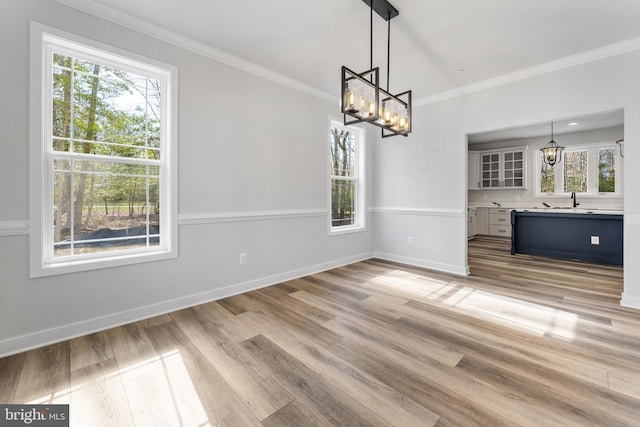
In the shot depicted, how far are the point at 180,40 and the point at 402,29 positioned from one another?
2.22m

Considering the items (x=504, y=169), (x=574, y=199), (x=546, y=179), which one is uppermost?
(x=504, y=169)

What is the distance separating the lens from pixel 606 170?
622 centimetres

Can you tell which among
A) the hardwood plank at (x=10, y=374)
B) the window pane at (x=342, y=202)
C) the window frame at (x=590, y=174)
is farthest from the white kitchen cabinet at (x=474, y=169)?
the hardwood plank at (x=10, y=374)

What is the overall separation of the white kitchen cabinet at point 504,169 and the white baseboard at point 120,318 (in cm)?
680

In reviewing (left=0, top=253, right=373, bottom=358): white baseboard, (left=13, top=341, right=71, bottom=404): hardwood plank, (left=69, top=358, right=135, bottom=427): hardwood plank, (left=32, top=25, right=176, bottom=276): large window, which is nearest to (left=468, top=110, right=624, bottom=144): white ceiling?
(left=0, top=253, right=373, bottom=358): white baseboard

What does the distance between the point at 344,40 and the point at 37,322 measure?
3689 millimetres

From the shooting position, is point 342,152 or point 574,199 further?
point 574,199

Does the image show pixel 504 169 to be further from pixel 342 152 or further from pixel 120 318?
pixel 120 318

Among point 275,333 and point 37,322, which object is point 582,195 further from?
point 37,322

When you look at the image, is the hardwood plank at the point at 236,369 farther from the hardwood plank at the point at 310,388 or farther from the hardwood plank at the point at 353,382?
the hardwood plank at the point at 353,382

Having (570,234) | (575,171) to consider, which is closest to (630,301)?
(570,234)

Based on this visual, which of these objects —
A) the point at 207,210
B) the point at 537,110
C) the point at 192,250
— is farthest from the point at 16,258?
the point at 537,110

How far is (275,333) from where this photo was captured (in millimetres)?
2355

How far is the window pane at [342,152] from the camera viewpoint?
4598mm
